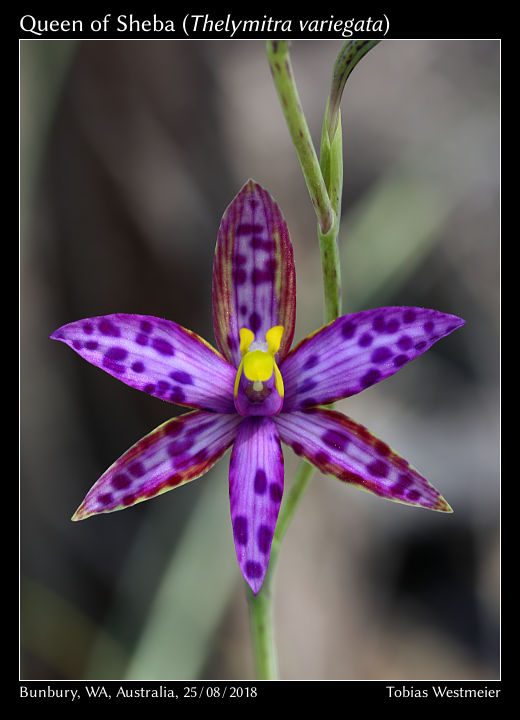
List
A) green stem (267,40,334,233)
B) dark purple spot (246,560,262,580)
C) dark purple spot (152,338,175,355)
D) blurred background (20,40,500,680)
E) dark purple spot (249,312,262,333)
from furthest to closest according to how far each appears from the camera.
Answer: blurred background (20,40,500,680)
dark purple spot (249,312,262,333)
dark purple spot (152,338,175,355)
dark purple spot (246,560,262,580)
green stem (267,40,334,233)

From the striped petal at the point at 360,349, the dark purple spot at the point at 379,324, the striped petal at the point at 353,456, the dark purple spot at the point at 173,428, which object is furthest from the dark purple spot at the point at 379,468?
the dark purple spot at the point at 173,428

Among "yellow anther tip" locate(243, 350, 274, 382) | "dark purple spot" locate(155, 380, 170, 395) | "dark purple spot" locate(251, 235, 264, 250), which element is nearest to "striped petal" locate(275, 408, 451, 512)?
"yellow anther tip" locate(243, 350, 274, 382)

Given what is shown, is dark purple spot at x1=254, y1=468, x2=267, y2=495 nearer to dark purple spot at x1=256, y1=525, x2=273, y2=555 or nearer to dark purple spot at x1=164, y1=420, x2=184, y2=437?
dark purple spot at x1=256, y1=525, x2=273, y2=555

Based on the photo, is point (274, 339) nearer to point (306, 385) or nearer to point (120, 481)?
point (306, 385)

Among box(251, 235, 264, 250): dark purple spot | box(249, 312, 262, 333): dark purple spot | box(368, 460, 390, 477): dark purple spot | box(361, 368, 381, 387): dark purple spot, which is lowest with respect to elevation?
box(368, 460, 390, 477): dark purple spot

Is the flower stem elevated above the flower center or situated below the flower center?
above

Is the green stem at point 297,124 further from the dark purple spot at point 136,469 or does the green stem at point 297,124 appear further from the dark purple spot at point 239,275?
the dark purple spot at point 136,469
